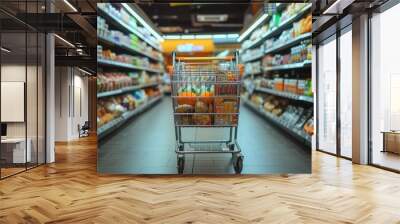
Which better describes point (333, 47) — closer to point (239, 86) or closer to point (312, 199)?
point (239, 86)

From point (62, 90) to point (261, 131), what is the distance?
620 cm

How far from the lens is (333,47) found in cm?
735

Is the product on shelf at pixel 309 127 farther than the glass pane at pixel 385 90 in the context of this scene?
No

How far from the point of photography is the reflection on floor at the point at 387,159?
17.6 ft

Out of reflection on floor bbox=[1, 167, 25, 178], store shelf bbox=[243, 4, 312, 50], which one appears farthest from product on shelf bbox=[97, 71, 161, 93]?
reflection on floor bbox=[1, 167, 25, 178]

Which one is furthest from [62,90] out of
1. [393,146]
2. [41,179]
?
[393,146]

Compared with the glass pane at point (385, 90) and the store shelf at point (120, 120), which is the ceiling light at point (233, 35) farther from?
the glass pane at point (385, 90)

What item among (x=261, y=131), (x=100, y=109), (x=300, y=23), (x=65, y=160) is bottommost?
(x=65, y=160)

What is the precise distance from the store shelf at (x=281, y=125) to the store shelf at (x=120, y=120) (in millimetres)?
1125

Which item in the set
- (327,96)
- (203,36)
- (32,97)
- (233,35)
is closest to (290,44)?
(233,35)

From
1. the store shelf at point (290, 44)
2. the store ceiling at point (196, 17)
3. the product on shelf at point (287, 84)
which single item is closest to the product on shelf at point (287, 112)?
the product on shelf at point (287, 84)

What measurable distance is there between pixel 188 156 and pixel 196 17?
167cm

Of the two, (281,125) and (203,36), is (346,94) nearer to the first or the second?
(281,125)

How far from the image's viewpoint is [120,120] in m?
4.52
